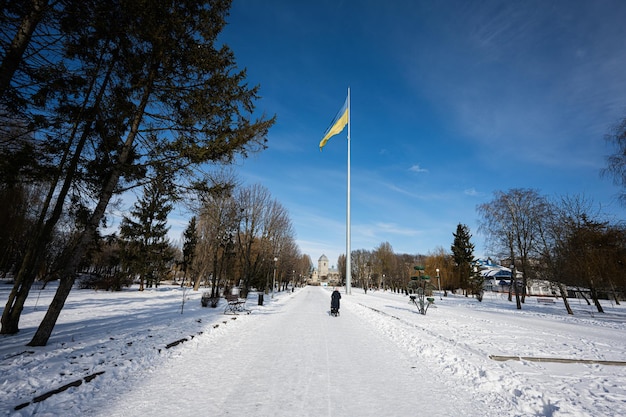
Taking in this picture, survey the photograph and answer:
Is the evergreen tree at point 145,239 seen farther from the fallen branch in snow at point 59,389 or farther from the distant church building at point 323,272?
the distant church building at point 323,272

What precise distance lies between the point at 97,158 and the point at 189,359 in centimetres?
663

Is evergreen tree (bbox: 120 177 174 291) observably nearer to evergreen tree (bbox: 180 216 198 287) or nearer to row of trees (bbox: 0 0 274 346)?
evergreen tree (bbox: 180 216 198 287)

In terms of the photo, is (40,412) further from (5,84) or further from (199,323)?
(199,323)

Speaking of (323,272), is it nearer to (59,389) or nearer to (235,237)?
(235,237)

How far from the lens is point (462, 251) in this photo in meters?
54.4

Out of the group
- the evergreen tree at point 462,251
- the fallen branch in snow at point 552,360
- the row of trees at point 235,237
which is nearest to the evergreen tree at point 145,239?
the row of trees at point 235,237

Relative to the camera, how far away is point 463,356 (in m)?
7.07

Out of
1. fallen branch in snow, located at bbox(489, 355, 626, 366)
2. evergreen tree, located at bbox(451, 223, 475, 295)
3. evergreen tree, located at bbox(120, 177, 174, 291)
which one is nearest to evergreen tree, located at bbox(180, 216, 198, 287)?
evergreen tree, located at bbox(120, 177, 174, 291)

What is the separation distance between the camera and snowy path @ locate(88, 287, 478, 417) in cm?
393

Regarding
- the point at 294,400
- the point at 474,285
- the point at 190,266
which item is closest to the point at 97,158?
the point at 294,400

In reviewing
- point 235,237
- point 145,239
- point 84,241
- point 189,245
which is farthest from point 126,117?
point 189,245

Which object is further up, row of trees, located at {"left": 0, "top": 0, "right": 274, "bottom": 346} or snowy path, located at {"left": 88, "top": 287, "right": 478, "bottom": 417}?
row of trees, located at {"left": 0, "top": 0, "right": 274, "bottom": 346}

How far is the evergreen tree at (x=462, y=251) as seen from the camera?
171 ft

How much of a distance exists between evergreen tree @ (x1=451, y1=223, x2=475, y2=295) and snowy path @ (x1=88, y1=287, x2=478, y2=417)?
51.6 m
